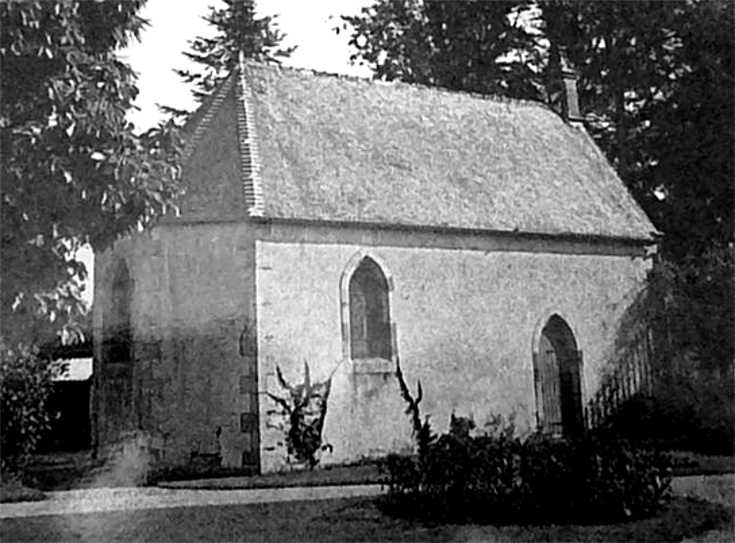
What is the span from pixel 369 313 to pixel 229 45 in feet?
13.6

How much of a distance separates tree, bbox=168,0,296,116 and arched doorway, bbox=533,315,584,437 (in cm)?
441

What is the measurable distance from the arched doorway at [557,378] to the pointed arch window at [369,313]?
5.67ft

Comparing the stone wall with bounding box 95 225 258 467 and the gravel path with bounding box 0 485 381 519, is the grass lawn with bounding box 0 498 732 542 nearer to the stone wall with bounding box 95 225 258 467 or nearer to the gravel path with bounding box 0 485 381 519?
the gravel path with bounding box 0 485 381 519

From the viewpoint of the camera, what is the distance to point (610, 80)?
1180 cm

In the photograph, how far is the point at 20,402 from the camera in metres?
7.29

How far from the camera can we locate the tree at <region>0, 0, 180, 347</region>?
731cm

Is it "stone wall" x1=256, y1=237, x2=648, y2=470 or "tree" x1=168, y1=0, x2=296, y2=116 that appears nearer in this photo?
"tree" x1=168, y1=0, x2=296, y2=116

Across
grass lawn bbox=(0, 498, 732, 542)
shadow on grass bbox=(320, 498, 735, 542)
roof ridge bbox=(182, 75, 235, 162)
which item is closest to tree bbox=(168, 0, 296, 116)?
roof ridge bbox=(182, 75, 235, 162)

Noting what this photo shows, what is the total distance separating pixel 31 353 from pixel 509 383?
5.50m

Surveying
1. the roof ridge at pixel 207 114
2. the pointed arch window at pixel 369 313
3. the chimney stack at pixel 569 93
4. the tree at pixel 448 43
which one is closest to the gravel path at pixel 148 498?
the pointed arch window at pixel 369 313

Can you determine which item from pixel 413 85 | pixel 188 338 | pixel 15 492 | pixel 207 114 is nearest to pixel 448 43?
pixel 413 85

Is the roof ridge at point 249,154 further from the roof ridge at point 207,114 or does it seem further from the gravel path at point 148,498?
the gravel path at point 148,498

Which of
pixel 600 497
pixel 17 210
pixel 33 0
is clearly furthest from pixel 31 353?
pixel 600 497

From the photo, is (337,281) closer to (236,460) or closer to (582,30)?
(236,460)
